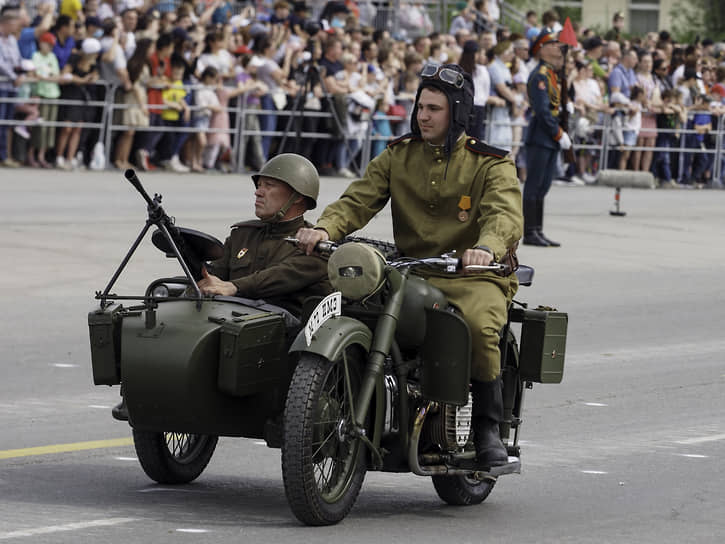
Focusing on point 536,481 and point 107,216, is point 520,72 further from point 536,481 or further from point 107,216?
point 536,481

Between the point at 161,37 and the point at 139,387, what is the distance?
1606 cm

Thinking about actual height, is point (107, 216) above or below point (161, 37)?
below

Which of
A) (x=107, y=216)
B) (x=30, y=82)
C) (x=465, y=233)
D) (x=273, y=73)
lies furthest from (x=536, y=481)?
(x=273, y=73)

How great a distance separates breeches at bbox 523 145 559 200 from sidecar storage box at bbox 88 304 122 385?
11.5 m

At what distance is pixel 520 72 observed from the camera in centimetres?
2623

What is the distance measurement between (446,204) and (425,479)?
147 cm

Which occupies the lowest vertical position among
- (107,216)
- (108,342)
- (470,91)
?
(107,216)

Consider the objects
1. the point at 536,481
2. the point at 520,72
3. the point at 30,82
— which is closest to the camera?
the point at 536,481

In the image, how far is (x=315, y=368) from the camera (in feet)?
20.1

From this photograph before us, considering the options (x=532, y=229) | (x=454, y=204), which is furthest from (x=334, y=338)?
(x=532, y=229)

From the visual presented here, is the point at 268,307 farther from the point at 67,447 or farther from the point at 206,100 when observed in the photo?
the point at 206,100

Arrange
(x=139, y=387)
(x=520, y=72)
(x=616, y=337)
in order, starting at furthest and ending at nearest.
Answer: (x=520, y=72) → (x=616, y=337) → (x=139, y=387)

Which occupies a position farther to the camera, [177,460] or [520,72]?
[520,72]

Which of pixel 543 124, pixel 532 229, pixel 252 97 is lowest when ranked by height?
pixel 532 229
